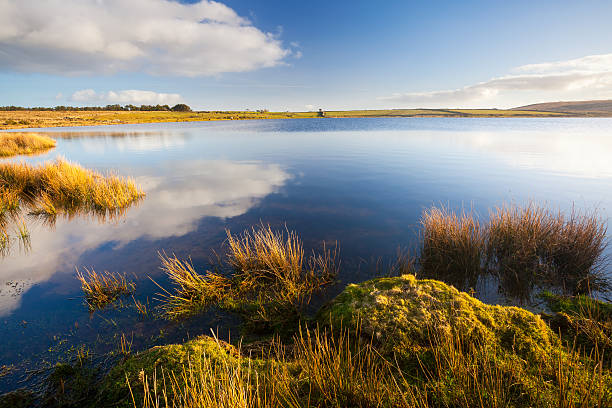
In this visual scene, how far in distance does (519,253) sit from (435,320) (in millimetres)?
5967

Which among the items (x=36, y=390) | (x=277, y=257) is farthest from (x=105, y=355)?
(x=277, y=257)

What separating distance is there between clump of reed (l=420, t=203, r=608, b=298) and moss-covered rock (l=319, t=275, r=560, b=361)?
143 inches

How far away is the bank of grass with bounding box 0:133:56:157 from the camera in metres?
29.0

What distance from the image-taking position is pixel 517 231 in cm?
824

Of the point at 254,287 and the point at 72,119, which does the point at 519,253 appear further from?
the point at 72,119

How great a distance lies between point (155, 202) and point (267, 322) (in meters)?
13.4

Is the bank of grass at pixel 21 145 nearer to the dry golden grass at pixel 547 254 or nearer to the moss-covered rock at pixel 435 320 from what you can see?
the moss-covered rock at pixel 435 320

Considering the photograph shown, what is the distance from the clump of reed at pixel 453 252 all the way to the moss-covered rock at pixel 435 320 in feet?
11.9

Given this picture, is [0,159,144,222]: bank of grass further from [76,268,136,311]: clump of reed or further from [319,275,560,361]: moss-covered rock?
[319,275,560,361]: moss-covered rock

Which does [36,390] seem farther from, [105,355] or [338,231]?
[338,231]

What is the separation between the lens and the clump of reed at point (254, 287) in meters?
A: 6.22

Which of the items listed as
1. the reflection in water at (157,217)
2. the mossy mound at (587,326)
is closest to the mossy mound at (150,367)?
the mossy mound at (587,326)

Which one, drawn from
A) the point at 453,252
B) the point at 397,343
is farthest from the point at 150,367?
the point at 453,252

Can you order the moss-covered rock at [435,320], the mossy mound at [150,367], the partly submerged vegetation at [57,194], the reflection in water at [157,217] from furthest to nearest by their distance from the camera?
the partly submerged vegetation at [57,194], the reflection in water at [157,217], the moss-covered rock at [435,320], the mossy mound at [150,367]
